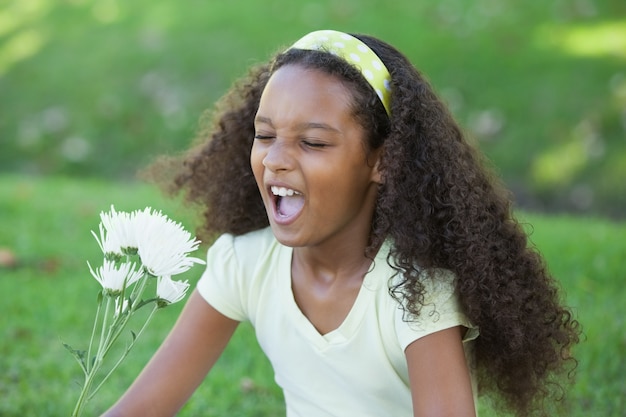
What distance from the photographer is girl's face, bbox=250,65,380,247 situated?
7.87 ft

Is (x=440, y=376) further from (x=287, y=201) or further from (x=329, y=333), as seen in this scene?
(x=287, y=201)

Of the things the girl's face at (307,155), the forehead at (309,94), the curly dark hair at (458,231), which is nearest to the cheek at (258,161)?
the girl's face at (307,155)

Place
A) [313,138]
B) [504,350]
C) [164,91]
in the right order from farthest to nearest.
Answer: [164,91]
[504,350]
[313,138]

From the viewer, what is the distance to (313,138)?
2400 mm

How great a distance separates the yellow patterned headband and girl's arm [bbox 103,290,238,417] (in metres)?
0.81

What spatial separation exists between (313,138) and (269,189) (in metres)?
0.17

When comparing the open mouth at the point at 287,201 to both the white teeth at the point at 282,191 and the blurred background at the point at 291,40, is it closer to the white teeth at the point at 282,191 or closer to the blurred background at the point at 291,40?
the white teeth at the point at 282,191

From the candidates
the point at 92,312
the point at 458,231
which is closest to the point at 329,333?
the point at 458,231

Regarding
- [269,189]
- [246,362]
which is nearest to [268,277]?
[269,189]

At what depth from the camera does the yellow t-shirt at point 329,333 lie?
2475 millimetres

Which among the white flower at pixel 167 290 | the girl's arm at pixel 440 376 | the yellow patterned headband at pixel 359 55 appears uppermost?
the yellow patterned headband at pixel 359 55

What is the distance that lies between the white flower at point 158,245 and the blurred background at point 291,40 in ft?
18.2

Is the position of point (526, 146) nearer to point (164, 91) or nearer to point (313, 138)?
point (164, 91)

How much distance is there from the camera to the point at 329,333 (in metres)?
2.60
